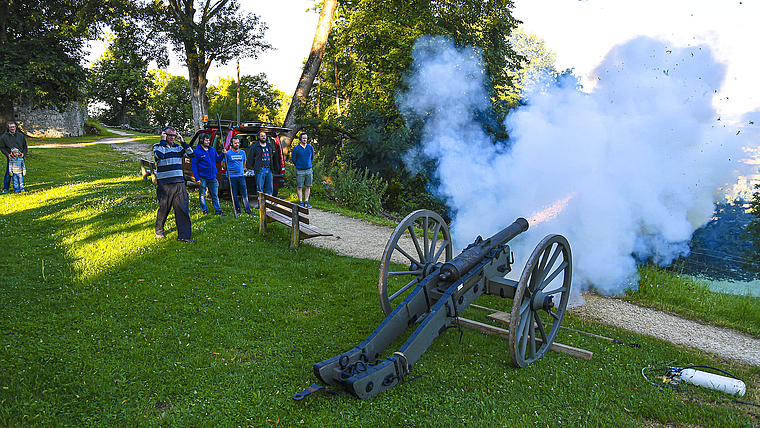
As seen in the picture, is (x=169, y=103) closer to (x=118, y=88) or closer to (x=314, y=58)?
(x=118, y=88)

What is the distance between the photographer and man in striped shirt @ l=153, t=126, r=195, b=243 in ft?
23.7

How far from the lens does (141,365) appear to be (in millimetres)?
3877

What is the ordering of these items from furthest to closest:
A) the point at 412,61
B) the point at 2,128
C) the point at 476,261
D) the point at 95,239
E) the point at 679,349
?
the point at 2,128, the point at 412,61, the point at 95,239, the point at 679,349, the point at 476,261

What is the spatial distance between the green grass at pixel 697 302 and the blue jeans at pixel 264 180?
312 inches

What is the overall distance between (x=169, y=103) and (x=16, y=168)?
1954 inches

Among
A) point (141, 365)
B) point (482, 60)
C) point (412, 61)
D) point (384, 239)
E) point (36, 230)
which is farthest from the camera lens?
point (412, 61)

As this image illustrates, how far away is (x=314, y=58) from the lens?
16.6 meters

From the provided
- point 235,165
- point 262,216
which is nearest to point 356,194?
point 235,165

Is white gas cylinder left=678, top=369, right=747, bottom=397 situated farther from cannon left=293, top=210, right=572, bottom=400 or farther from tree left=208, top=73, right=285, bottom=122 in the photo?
tree left=208, top=73, right=285, bottom=122

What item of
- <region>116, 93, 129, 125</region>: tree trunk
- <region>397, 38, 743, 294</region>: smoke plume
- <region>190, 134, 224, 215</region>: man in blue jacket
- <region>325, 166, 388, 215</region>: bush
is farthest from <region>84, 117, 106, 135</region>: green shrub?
<region>397, 38, 743, 294</region>: smoke plume

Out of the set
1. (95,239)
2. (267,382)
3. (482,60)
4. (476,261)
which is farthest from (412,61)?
(267,382)

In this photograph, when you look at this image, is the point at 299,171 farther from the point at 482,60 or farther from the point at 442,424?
the point at 442,424

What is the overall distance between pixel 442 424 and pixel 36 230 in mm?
8491

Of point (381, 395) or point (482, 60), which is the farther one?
point (482, 60)
